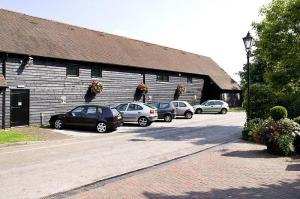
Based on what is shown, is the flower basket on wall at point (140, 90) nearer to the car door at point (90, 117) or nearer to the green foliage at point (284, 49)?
the car door at point (90, 117)

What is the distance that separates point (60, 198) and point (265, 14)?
1996 centimetres

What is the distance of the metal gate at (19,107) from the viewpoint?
22984 mm

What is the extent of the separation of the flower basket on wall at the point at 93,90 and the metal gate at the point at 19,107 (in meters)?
5.55

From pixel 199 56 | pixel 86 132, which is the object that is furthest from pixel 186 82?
pixel 86 132

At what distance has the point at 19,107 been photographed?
23.5 m

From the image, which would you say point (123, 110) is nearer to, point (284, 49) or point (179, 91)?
point (284, 49)

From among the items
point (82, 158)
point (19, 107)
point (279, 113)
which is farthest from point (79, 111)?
point (279, 113)

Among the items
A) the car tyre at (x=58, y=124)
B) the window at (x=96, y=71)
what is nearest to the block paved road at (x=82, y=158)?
the car tyre at (x=58, y=124)

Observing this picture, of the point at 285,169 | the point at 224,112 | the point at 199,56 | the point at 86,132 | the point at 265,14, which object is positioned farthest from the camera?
the point at 199,56

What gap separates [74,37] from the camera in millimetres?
31594

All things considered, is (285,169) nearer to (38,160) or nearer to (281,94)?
(38,160)

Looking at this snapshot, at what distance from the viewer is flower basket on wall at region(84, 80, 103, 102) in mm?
28844

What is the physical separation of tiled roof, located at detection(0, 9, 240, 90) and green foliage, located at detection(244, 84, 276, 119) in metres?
11.4

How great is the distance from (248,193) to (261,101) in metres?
14.7
